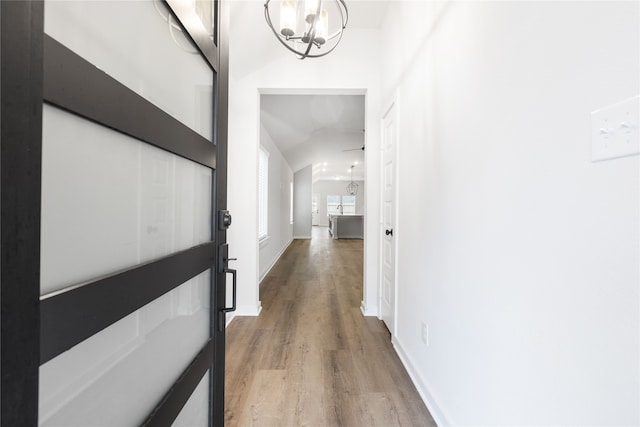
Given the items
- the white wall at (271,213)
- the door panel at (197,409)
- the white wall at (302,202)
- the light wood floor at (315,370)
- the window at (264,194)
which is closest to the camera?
the door panel at (197,409)

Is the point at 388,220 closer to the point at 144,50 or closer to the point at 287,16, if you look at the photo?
the point at 287,16

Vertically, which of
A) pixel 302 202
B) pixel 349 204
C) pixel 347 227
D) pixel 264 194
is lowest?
pixel 347 227

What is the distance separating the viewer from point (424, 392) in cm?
171

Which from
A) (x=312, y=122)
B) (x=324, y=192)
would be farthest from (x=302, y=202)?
(x=324, y=192)

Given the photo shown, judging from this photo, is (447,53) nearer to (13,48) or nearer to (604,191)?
(604,191)

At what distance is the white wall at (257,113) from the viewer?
9.80ft

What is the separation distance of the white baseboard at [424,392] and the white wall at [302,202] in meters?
8.56

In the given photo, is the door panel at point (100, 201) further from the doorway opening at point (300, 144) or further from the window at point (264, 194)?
the window at point (264, 194)

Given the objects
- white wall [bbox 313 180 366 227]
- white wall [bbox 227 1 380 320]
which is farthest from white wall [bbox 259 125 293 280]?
white wall [bbox 313 180 366 227]

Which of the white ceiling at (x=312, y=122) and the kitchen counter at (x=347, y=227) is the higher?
the white ceiling at (x=312, y=122)

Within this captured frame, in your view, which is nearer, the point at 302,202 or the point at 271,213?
the point at 271,213

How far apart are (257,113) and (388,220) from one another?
Result: 69.2 inches

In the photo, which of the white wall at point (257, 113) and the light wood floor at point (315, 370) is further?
the white wall at point (257, 113)

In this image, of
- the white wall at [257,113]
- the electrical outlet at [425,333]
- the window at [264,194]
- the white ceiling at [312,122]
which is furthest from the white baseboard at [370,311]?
the white ceiling at [312,122]
